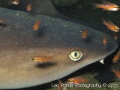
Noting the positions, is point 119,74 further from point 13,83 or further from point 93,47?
point 13,83

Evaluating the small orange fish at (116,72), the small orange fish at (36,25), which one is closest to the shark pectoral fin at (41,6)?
the small orange fish at (36,25)

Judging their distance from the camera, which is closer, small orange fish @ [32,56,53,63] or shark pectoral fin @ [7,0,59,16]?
small orange fish @ [32,56,53,63]

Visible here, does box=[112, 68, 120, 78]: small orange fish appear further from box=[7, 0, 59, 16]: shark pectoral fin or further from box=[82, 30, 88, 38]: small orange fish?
box=[7, 0, 59, 16]: shark pectoral fin

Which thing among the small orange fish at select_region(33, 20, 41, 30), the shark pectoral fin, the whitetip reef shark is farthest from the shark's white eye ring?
the shark pectoral fin

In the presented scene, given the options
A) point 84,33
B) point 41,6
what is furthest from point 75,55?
point 41,6

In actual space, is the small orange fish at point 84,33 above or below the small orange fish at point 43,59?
above

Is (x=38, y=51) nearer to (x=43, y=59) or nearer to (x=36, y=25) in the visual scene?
(x=43, y=59)

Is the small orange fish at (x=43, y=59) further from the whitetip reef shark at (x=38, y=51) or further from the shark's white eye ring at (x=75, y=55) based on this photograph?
the shark's white eye ring at (x=75, y=55)

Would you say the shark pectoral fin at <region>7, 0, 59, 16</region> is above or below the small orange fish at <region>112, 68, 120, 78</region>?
above

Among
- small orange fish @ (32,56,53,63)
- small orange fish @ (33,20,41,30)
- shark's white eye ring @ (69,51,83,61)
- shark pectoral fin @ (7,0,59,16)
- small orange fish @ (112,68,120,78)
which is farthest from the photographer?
small orange fish @ (112,68,120,78)
